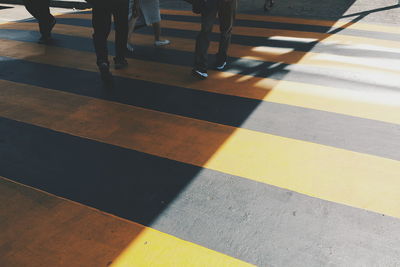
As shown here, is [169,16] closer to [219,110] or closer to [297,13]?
[297,13]

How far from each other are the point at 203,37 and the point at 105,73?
54.0 inches

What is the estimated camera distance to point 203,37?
179 inches

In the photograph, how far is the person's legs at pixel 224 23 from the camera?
463 centimetres

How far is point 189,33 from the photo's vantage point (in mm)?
6883

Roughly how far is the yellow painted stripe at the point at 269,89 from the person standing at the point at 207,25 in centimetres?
21

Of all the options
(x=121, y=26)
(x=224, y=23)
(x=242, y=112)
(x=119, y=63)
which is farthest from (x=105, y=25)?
(x=242, y=112)

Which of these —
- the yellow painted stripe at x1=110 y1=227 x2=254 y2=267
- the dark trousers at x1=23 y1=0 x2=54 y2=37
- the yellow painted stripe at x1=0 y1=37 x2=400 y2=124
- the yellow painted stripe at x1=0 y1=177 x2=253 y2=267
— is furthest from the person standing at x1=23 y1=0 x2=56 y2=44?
the yellow painted stripe at x1=110 y1=227 x2=254 y2=267

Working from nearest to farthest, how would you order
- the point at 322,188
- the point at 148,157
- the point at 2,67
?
1. the point at 322,188
2. the point at 148,157
3. the point at 2,67

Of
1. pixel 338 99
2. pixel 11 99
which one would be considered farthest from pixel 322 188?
pixel 11 99

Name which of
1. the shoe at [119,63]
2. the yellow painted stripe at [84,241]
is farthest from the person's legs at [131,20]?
the yellow painted stripe at [84,241]

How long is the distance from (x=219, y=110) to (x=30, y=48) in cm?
420

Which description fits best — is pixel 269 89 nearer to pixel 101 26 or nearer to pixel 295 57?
pixel 295 57

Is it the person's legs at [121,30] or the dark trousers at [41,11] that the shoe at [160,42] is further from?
the dark trousers at [41,11]

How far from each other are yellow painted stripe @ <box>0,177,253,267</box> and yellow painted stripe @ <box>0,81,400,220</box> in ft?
2.83
